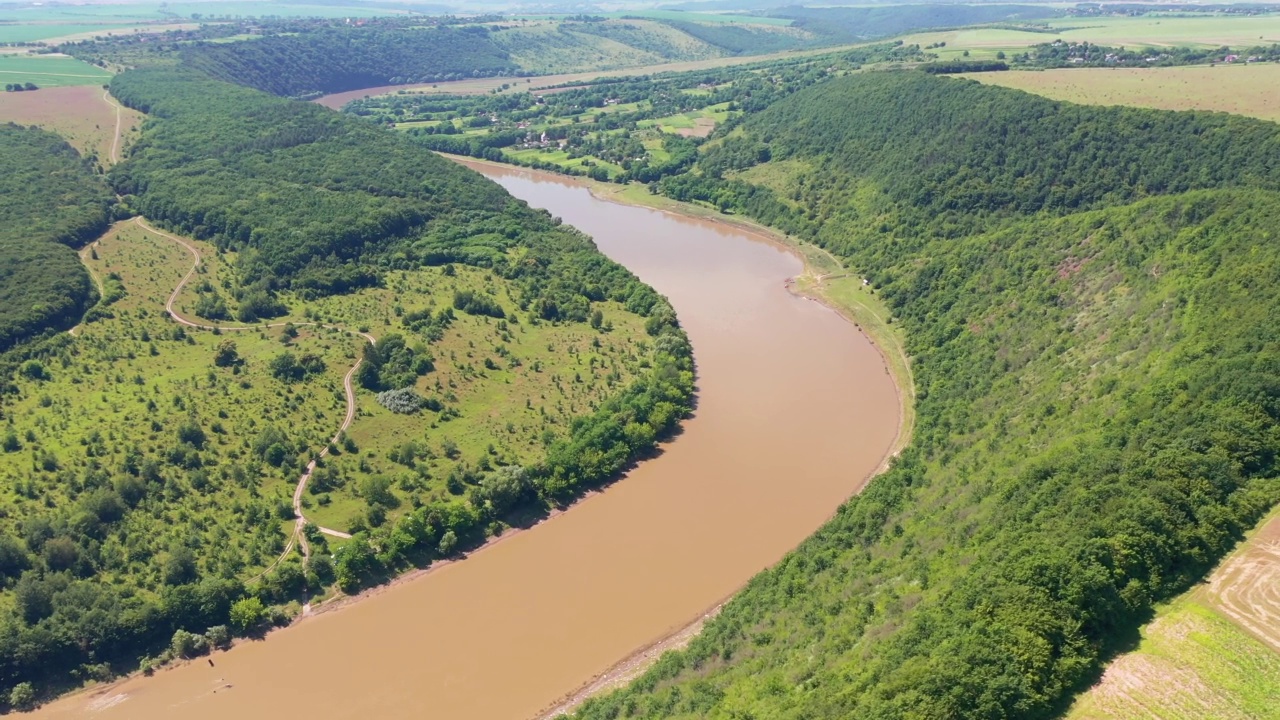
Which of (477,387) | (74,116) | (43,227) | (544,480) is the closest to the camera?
(544,480)

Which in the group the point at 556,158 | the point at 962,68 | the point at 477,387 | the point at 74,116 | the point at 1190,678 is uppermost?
the point at 962,68

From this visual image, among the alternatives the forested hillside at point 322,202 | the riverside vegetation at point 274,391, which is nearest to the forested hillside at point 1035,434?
the riverside vegetation at point 274,391

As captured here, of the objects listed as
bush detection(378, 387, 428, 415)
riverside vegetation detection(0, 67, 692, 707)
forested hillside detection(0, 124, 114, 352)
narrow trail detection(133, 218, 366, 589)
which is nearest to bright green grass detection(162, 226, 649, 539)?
riverside vegetation detection(0, 67, 692, 707)

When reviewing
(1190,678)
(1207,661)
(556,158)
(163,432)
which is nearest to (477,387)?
(163,432)

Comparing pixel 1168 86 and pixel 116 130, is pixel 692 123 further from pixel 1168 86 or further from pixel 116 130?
pixel 116 130

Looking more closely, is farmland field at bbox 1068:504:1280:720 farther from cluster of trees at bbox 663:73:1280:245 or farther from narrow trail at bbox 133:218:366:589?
cluster of trees at bbox 663:73:1280:245

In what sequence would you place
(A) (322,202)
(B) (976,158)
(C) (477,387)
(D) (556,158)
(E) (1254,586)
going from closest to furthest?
(E) (1254,586)
(C) (477,387)
(B) (976,158)
(A) (322,202)
(D) (556,158)

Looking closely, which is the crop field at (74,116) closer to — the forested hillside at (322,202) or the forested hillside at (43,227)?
the forested hillside at (322,202)
